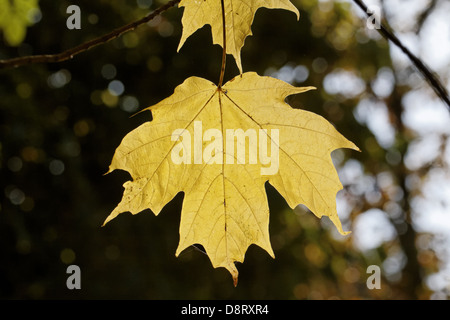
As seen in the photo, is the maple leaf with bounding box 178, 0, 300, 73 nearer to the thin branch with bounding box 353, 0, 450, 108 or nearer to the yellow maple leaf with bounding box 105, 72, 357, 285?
the yellow maple leaf with bounding box 105, 72, 357, 285

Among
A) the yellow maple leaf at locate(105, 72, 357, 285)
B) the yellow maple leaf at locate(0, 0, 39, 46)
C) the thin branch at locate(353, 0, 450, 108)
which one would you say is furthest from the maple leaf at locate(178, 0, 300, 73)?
the yellow maple leaf at locate(0, 0, 39, 46)

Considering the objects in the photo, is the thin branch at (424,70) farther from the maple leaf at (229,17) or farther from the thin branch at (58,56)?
the thin branch at (58,56)

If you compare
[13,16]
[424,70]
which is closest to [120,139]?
[13,16]

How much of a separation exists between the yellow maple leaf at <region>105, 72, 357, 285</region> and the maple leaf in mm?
84

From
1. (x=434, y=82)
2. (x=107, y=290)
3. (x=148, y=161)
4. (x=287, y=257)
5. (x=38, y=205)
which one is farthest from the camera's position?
(x=287, y=257)

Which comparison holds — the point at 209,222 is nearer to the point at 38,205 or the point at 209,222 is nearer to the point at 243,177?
the point at 243,177

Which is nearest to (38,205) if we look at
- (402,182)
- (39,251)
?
(39,251)

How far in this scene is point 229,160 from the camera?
2.84 feet

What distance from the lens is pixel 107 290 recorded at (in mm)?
3387

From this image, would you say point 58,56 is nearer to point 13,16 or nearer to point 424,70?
point 424,70

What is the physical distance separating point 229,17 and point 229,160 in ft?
0.98

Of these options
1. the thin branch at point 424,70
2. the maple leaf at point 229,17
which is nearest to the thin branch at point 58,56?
the maple leaf at point 229,17

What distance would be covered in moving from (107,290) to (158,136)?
294 cm

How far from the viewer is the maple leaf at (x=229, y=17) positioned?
815 mm
